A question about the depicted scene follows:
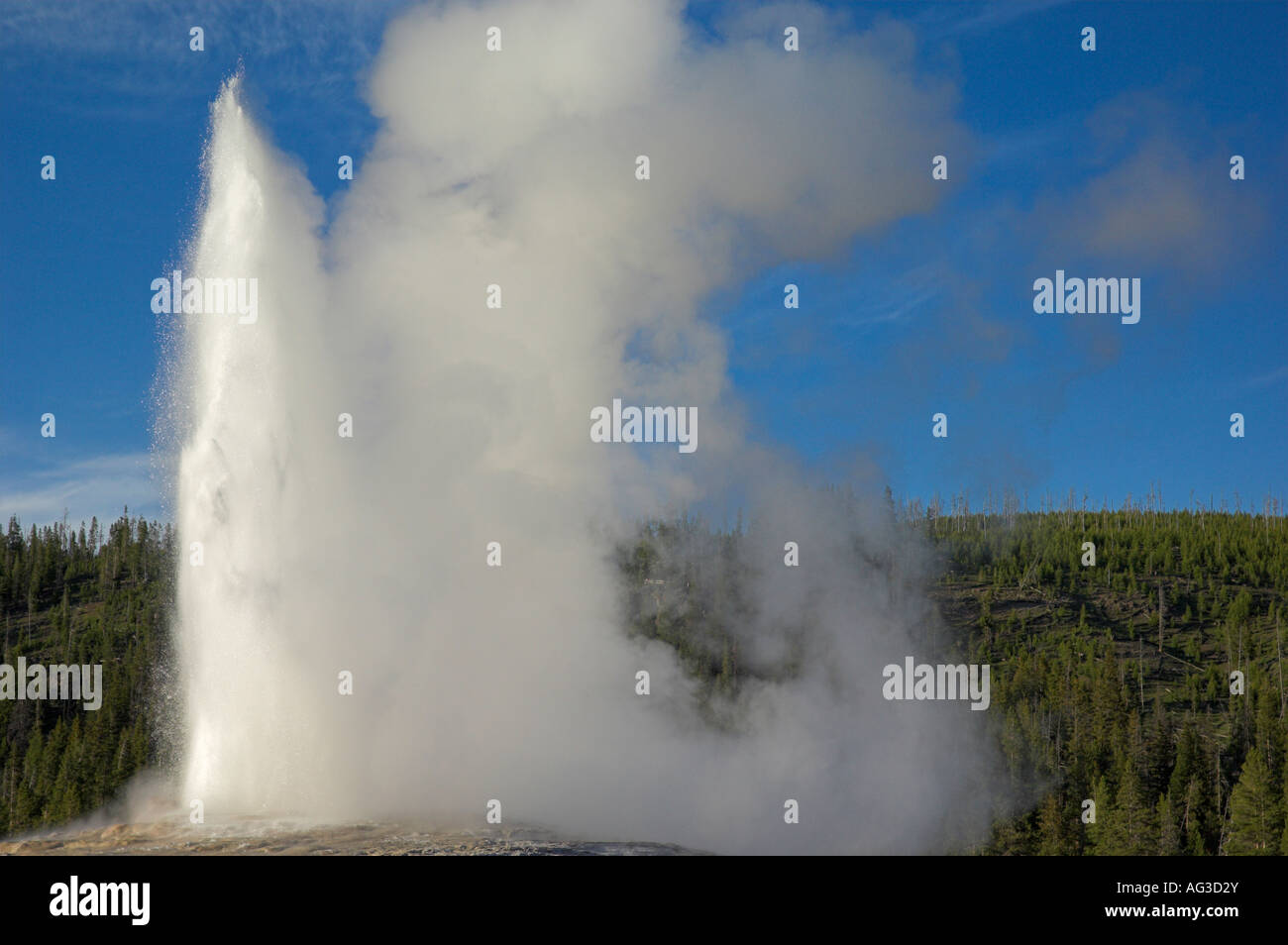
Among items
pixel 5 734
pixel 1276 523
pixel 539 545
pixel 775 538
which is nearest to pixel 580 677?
pixel 539 545

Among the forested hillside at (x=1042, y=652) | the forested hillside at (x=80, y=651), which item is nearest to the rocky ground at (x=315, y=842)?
the forested hillside at (x=1042, y=652)

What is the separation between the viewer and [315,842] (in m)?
29.0

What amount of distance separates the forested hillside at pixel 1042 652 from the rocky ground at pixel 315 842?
2556 cm

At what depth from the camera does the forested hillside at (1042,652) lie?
212 feet

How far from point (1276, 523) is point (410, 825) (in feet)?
619

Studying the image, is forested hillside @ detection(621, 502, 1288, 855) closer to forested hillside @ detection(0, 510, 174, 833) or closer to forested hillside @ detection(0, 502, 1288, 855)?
forested hillside @ detection(0, 502, 1288, 855)

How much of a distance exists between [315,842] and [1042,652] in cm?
10599

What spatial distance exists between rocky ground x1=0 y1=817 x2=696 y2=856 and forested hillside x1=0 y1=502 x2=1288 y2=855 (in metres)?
25.6

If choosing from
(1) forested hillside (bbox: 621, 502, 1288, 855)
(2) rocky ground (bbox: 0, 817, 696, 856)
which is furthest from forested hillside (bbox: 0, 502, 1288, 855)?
(2) rocky ground (bbox: 0, 817, 696, 856)

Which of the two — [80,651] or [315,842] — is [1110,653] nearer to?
[315,842]

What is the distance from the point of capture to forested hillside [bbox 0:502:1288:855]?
212ft

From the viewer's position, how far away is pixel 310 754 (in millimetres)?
37938

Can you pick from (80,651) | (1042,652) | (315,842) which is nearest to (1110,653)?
(1042,652)
